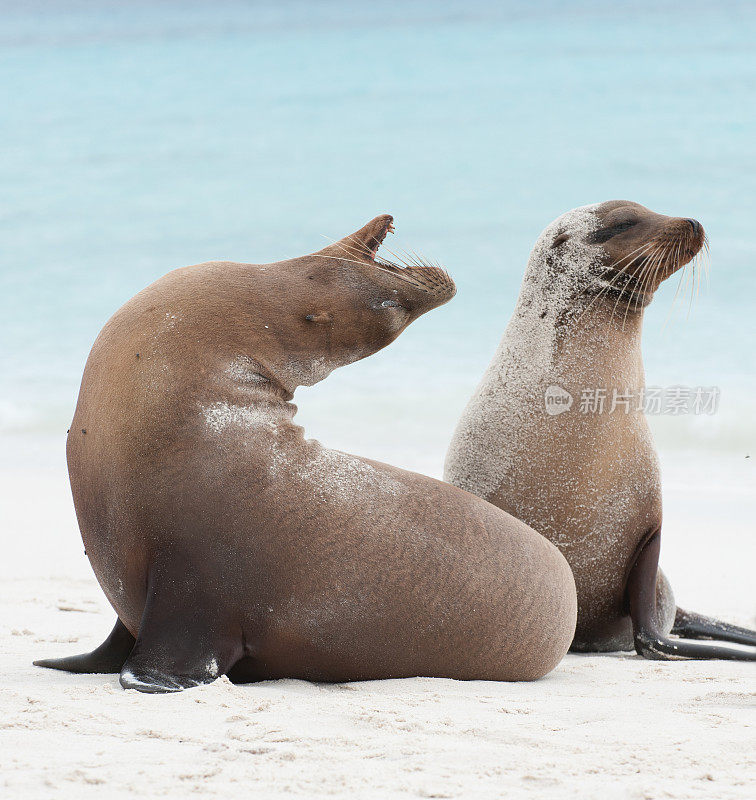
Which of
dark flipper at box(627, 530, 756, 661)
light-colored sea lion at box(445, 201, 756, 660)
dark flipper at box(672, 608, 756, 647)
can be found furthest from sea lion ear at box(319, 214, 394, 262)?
dark flipper at box(672, 608, 756, 647)

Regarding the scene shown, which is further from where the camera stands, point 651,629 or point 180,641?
point 651,629

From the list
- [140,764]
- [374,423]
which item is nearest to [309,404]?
[374,423]

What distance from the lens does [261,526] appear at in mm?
3004

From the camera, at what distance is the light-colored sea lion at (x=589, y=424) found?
431cm

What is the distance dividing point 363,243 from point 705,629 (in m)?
2.35

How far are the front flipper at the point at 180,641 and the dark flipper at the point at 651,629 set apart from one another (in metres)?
1.77

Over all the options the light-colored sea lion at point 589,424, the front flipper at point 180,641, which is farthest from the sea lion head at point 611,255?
the front flipper at point 180,641

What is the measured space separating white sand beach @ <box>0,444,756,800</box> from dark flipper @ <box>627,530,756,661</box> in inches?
6.0

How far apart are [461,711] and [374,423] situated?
10.5 metres

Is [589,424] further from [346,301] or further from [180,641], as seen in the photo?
[180,641]

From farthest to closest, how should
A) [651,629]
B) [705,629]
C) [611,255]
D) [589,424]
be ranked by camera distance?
[705,629], [611,255], [589,424], [651,629]

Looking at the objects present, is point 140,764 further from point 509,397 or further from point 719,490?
point 719,490

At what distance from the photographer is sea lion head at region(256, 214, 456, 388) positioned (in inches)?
133

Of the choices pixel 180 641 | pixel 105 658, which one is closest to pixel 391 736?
pixel 180 641
